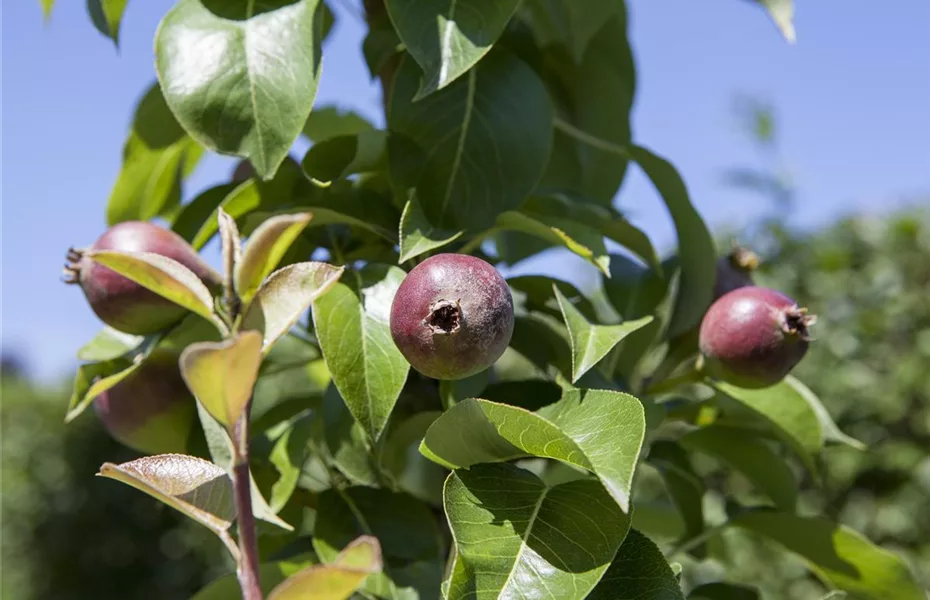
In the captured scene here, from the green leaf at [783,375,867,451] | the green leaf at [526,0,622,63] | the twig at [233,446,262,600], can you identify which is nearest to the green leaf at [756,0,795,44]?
the green leaf at [526,0,622,63]

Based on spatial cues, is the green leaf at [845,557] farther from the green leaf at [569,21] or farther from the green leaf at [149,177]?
the green leaf at [149,177]

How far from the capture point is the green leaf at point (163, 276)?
552 millimetres

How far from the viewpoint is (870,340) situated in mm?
3164

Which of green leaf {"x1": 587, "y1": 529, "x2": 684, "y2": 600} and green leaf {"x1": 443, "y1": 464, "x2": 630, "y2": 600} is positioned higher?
green leaf {"x1": 443, "y1": 464, "x2": 630, "y2": 600}

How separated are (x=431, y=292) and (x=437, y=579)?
0.32 meters

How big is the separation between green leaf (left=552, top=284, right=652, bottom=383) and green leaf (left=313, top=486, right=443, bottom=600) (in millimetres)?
237

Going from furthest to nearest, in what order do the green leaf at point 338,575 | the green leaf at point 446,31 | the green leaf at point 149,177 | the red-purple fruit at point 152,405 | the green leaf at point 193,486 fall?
the green leaf at point 149,177 < the red-purple fruit at point 152,405 < the green leaf at point 446,31 < the green leaf at point 193,486 < the green leaf at point 338,575

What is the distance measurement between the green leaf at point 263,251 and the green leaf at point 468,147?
0.91 feet

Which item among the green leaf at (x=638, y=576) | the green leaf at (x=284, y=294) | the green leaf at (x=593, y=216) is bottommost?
the green leaf at (x=638, y=576)

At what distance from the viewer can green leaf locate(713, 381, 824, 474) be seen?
0.95 meters

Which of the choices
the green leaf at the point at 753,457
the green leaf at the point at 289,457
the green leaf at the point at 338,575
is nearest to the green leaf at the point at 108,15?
the green leaf at the point at 289,457

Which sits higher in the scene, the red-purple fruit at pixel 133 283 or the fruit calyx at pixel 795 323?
the red-purple fruit at pixel 133 283

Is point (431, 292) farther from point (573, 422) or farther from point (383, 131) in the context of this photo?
point (383, 131)

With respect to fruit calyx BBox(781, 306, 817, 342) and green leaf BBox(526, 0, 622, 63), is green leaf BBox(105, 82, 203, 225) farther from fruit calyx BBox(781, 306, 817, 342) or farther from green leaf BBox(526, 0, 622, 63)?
fruit calyx BBox(781, 306, 817, 342)
